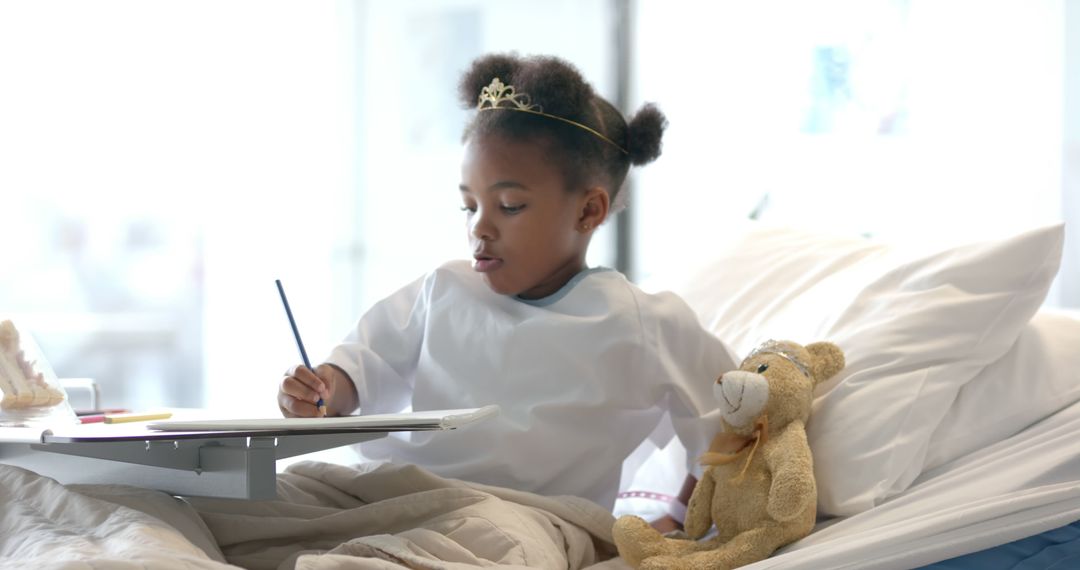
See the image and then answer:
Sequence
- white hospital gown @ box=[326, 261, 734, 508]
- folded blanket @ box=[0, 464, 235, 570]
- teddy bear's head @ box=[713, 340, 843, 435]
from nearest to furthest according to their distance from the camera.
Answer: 1. folded blanket @ box=[0, 464, 235, 570]
2. teddy bear's head @ box=[713, 340, 843, 435]
3. white hospital gown @ box=[326, 261, 734, 508]

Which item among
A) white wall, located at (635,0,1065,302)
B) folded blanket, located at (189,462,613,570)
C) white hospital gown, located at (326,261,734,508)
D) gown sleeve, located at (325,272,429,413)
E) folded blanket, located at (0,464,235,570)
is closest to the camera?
folded blanket, located at (0,464,235,570)

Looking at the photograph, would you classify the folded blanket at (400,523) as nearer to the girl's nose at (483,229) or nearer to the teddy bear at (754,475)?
the teddy bear at (754,475)

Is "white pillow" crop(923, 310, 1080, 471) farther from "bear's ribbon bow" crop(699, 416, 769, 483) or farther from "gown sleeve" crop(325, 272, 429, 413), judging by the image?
"gown sleeve" crop(325, 272, 429, 413)

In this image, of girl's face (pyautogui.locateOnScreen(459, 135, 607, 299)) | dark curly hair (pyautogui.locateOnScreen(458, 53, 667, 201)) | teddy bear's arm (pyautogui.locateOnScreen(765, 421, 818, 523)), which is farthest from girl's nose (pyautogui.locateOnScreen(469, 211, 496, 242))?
teddy bear's arm (pyautogui.locateOnScreen(765, 421, 818, 523))

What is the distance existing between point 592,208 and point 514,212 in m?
0.11

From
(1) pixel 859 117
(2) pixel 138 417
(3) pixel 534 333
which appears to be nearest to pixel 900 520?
(3) pixel 534 333

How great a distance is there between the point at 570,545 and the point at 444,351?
32cm

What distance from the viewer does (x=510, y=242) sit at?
52.7 inches

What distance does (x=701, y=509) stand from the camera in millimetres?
1195

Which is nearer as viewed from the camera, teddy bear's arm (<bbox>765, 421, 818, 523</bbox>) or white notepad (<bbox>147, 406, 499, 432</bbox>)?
white notepad (<bbox>147, 406, 499, 432</bbox>)

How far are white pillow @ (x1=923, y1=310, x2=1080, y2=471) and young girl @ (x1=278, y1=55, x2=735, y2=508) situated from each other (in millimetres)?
256

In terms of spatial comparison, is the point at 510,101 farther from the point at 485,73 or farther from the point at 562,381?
the point at 562,381

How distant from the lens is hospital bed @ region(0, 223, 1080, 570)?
1.05 metres

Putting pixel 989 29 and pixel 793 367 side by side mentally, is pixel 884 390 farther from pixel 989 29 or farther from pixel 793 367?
pixel 989 29
